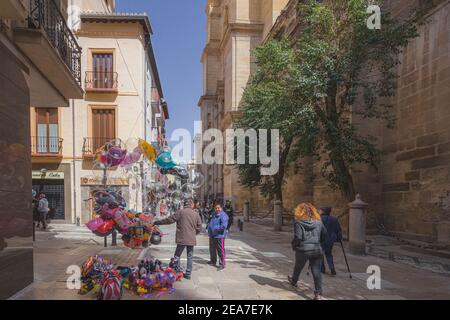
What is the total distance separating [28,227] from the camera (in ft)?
19.1

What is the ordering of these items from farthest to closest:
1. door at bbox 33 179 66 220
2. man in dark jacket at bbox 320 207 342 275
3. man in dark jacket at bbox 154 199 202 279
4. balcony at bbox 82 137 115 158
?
balcony at bbox 82 137 115 158 → door at bbox 33 179 66 220 → man in dark jacket at bbox 320 207 342 275 → man in dark jacket at bbox 154 199 202 279

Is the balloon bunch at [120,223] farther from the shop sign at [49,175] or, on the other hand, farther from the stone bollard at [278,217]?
the shop sign at [49,175]

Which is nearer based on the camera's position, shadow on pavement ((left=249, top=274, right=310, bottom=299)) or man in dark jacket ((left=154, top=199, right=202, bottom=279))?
shadow on pavement ((left=249, top=274, right=310, bottom=299))

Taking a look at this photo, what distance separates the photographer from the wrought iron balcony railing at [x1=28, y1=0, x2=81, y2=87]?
6012 millimetres

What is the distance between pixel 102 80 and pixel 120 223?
1238 centimetres

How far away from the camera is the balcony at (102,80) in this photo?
18.1m

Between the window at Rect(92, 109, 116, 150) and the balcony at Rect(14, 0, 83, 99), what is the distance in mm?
9338

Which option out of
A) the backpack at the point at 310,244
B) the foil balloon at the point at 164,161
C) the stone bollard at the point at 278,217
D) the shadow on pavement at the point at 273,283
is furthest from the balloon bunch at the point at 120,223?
the stone bollard at the point at 278,217

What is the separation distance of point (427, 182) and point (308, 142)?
4440 mm

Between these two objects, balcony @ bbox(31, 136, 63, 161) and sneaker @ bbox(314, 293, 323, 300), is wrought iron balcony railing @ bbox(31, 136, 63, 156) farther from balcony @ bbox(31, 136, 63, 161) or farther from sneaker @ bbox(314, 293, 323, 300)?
sneaker @ bbox(314, 293, 323, 300)

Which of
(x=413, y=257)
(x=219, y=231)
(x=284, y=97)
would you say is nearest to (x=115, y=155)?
(x=219, y=231)

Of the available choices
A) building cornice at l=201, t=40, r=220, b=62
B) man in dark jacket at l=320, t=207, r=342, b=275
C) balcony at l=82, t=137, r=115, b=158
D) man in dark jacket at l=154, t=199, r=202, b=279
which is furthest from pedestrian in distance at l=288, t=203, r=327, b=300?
building cornice at l=201, t=40, r=220, b=62

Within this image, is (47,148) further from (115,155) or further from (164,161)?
(115,155)

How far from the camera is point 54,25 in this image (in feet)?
23.2
